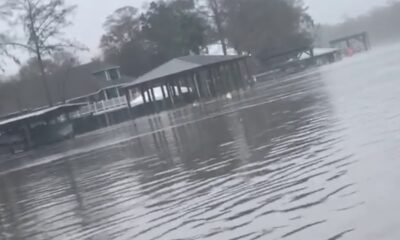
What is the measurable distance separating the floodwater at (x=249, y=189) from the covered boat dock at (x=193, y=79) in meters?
42.8

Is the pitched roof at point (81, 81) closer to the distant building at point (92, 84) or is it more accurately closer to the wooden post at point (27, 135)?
the distant building at point (92, 84)

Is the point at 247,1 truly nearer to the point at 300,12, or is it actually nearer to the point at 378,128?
the point at 300,12

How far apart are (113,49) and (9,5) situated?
53640 mm

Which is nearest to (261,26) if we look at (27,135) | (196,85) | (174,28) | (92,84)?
(174,28)

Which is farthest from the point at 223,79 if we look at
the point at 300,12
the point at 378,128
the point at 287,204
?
the point at 287,204

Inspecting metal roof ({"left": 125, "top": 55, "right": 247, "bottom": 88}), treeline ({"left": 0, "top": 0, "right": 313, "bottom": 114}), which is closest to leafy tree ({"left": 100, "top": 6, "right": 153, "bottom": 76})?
treeline ({"left": 0, "top": 0, "right": 313, "bottom": 114})

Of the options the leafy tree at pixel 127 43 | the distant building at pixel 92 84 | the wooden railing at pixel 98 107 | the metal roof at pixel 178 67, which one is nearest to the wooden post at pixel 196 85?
the metal roof at pixel 178 67

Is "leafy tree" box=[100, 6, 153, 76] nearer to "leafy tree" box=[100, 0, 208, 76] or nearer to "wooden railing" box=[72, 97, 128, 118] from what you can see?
"leafy tree" box=[100, 0, 208, 76]

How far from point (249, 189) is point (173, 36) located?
8622cm

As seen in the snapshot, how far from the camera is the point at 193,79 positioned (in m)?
69.9

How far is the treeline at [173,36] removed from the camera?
89562mm

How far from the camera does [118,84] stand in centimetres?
8838

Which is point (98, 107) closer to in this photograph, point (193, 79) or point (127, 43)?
point (193, 79)

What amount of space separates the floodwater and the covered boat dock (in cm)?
4282
